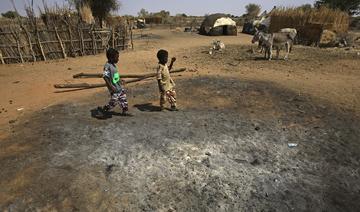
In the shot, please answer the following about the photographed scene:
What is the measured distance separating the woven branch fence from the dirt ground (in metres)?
5.13

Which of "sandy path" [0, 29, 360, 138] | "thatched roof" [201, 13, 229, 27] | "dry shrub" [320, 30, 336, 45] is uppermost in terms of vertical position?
"thatched roof" [201, 13, 229, 27]

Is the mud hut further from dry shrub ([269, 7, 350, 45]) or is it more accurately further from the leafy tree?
the leafy tree

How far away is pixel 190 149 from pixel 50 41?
37.0 feet

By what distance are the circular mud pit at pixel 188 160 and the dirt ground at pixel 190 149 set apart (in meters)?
0.02

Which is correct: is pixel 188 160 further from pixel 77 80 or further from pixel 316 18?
pixel 316 18

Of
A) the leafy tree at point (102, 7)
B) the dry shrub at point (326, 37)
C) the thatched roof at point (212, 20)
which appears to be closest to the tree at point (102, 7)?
the leafy tree at point (102, 7)

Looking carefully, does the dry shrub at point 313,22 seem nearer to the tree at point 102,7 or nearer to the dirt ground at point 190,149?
the dirt ground at point 190,149

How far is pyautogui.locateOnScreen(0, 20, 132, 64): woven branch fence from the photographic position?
40.7ft

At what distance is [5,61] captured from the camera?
41.2 feet

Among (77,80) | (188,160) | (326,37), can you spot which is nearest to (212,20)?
(326,37)

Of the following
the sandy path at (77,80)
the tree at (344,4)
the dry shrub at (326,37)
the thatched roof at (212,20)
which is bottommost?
the sandy path at (77,80)

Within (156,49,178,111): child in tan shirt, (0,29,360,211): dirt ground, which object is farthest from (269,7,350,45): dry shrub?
(156,49,178,111): child in tan shirt

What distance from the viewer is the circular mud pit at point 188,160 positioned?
347 centimetres

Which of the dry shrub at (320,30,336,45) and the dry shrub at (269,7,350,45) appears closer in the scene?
the dry shrub at (320,30,336,45)
